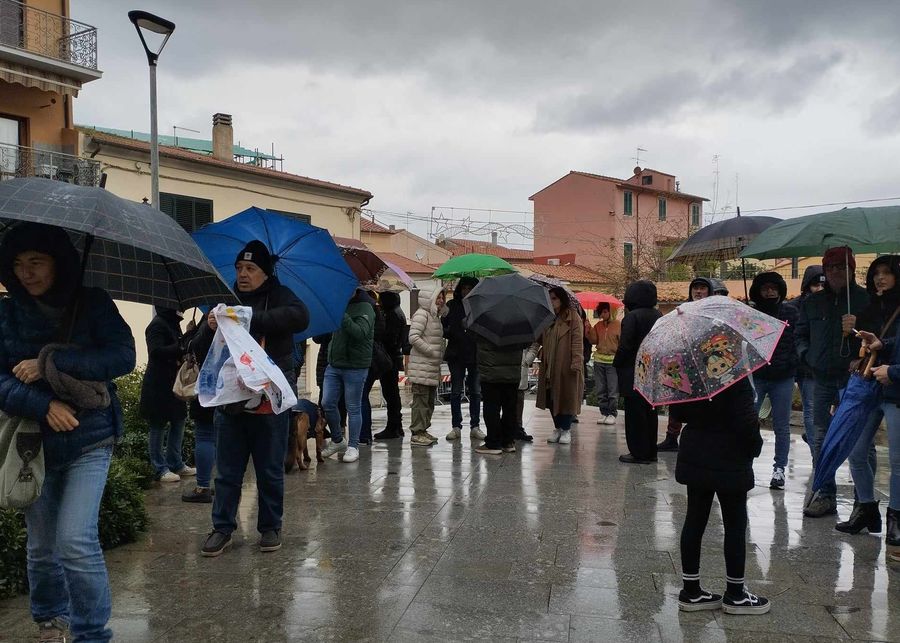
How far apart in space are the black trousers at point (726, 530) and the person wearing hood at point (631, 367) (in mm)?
3853

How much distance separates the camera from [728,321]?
3816 mm

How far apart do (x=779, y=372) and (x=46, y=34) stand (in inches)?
794

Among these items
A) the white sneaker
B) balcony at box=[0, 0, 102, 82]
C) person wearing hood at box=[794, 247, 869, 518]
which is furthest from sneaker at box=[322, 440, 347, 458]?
balcony at box=[0, 0, 102, 82]

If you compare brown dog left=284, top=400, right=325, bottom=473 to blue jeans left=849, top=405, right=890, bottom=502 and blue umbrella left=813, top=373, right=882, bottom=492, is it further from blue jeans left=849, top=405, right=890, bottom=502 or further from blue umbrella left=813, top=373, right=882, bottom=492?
blue jeans left=849, top=405, right=890, bottom=502

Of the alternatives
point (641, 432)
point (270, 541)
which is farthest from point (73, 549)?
point (641, 432)

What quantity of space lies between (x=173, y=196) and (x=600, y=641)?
23.6 meters

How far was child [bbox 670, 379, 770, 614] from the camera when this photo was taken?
3881 millimetres

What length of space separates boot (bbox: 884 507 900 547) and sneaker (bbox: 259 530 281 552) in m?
3.71

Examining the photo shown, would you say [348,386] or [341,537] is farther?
[348,386]

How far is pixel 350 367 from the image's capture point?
26.1 feet

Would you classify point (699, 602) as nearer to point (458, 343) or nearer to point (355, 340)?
point (355, 340)

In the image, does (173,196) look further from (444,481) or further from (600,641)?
(600,641)

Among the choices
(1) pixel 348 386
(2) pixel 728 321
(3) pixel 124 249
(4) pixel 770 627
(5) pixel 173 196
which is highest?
(5) pixel 173 196

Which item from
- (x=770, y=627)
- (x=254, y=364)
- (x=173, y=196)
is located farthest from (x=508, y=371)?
(x=173, y=196)
